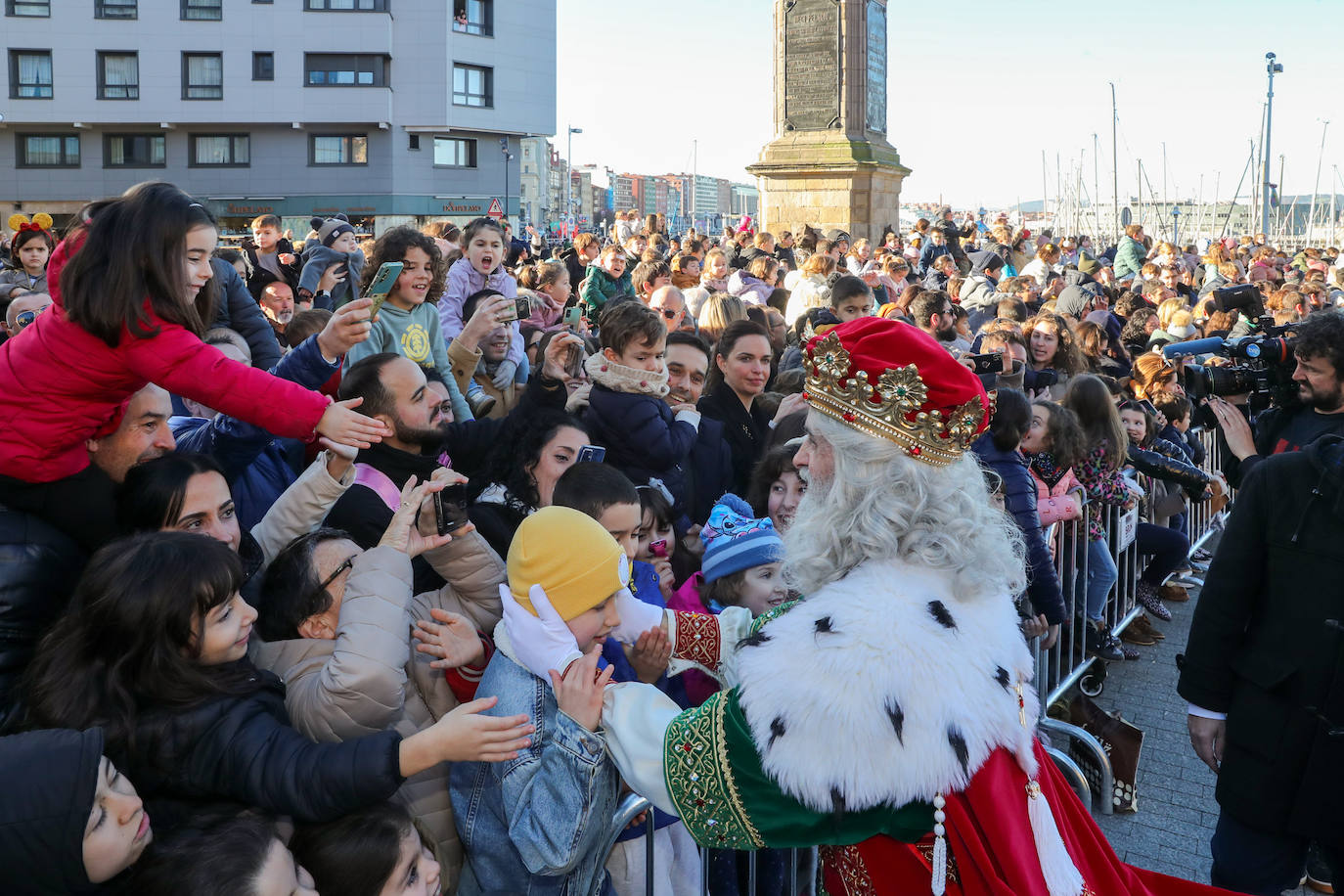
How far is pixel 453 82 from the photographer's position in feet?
136

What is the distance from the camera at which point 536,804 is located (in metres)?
2.55

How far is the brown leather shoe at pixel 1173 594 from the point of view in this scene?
8398 mm

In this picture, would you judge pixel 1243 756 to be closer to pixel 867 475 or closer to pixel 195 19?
pixel 867 475

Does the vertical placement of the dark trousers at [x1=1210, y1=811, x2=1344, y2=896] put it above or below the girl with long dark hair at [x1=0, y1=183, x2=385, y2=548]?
below

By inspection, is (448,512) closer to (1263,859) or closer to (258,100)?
(1263,859)

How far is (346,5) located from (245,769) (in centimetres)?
4327

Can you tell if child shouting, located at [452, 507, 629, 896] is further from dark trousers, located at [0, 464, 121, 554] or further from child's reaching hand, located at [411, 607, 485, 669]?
dark trousers, located at [0, 464, 121, 554]

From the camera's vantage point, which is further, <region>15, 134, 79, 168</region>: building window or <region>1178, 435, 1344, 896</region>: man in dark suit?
<region>15, 134, 79, 168</region>: building window

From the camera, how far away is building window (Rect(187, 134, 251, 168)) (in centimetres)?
4166

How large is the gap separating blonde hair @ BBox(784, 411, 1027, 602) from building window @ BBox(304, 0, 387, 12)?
42.9 m

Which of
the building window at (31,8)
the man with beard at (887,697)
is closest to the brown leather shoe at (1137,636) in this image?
the man with beard at (887,697)

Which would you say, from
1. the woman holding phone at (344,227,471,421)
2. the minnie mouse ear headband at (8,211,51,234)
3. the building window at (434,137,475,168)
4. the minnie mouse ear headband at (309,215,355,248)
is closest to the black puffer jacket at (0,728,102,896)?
the woman holding phone at (344,227,471,421)

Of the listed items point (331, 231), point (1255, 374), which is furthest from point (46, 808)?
point (331, 231)

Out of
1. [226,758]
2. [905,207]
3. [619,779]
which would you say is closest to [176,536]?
[226,758]
